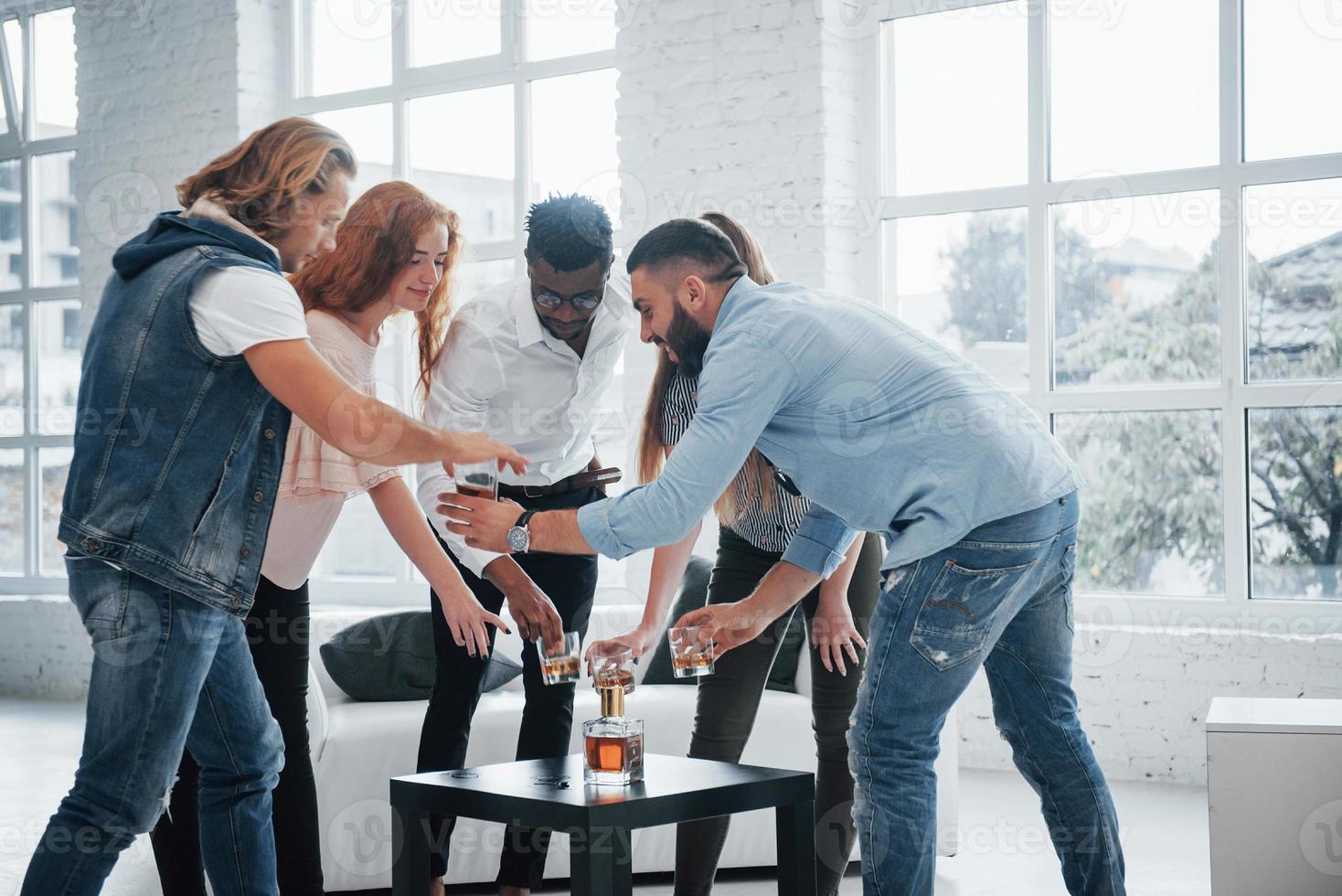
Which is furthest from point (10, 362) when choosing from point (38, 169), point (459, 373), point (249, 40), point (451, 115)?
point (459, 373)

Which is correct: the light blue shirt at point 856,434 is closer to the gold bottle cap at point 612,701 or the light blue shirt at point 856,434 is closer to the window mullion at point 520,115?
the gold bottle cap at point 612,701

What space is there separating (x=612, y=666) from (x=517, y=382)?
750 millimetres

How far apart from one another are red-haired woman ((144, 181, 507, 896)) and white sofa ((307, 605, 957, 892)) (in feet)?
1.93

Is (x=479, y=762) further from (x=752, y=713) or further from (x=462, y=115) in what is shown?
(x=462, y=115)

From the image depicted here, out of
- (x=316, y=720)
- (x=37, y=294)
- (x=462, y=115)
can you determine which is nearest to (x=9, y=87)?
(x=37, y=294)

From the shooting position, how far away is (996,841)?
358 centimetres

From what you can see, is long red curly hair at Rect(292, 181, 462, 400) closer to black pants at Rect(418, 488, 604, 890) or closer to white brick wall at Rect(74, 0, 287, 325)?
black pants at Rect(418, 488, 604, 890)

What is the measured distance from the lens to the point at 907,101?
5.12 m

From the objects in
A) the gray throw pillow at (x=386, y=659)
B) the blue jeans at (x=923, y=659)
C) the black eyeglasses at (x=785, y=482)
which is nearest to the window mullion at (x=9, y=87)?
the gray throw pillow at (x=386, y=659)

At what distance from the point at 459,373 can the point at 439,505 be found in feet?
1.43

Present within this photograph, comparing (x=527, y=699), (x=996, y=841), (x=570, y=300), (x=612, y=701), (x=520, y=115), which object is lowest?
(x=996, y=841)

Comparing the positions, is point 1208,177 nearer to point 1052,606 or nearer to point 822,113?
point 822,113

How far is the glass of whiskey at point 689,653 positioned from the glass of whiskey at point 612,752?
0.23 meters

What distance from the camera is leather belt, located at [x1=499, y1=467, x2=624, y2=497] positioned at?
2.60 m
